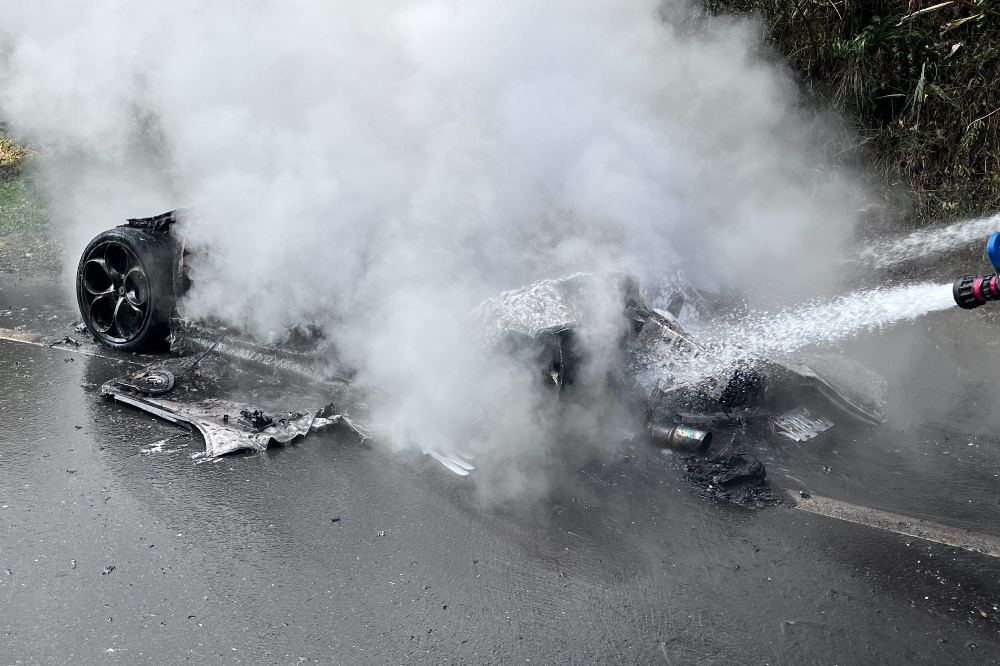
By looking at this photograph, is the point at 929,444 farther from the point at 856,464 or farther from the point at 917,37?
the point at 917,37

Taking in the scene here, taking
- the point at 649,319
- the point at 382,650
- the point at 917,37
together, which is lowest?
the point at 382,650

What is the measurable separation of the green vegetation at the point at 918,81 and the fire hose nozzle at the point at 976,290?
2.30m

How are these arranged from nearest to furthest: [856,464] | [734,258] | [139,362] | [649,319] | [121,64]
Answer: [856,464] → [649,319] → [139,362] → [734,258] → [121,64]

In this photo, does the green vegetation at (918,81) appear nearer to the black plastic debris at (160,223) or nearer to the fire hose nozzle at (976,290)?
the fire hose nozzle at (976,290)

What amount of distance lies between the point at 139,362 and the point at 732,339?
4075 mm

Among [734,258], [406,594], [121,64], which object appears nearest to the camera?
[406,594]

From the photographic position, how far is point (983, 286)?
3.50m

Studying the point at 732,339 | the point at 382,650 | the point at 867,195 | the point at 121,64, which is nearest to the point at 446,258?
the point at 732,339

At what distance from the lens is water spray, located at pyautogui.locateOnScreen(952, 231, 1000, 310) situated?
3.37 metres

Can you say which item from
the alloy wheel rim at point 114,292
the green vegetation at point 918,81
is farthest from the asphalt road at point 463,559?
the green vegetation at point 918,81

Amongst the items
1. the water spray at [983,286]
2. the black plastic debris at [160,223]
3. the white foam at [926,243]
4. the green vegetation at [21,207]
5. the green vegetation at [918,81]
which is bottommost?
the green vegetation at [21,207]

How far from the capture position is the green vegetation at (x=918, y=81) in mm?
5434

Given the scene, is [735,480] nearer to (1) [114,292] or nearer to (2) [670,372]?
(2) [670,372]

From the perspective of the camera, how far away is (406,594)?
10.3ft
